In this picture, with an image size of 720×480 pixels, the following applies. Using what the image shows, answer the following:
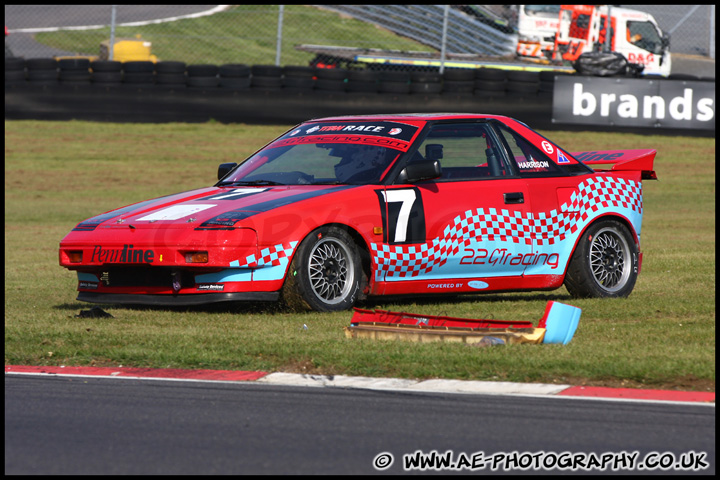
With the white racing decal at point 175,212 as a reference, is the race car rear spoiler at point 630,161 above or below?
above

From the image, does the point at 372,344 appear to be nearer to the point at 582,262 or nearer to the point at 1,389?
the point at 1,389

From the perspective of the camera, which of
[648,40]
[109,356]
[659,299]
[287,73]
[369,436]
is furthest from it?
[648,40]

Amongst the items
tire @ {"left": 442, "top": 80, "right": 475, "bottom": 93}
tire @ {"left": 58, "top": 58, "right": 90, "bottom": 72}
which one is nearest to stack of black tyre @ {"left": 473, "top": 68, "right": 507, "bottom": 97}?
tire @ {"left": 442, "top": 80, "right": 475, "bottom": 93}

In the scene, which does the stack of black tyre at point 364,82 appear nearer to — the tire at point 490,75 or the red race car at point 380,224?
the tire at point 490,75

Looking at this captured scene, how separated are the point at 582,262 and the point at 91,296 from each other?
12.5 feet

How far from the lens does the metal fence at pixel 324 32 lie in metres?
25.6

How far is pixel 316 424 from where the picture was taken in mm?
5008

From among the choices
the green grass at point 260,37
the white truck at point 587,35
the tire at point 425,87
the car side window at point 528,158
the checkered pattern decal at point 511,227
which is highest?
the white truck at point 587,35

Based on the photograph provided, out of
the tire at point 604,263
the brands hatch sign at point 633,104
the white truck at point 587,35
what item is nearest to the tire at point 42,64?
the brands hatch sign at point 633,104

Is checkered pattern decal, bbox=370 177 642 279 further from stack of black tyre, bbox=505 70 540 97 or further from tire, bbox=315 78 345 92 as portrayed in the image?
tire, bbox=315 78 345 92

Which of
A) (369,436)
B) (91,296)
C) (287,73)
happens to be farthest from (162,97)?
(369,436)

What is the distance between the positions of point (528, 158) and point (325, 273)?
2095mm

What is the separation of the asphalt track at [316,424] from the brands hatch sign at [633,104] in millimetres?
16958

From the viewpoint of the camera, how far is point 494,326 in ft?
22.7
